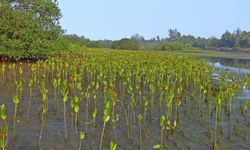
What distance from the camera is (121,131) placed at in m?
6.91

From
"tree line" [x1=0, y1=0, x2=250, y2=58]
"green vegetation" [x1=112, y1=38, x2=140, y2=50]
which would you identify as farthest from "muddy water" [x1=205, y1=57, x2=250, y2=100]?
"green vegetation" [x1=112, y1=38, x2=140, y2=50]

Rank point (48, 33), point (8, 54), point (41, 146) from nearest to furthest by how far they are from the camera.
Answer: point (41, 146)
point (8, 54)
point (48, 33)

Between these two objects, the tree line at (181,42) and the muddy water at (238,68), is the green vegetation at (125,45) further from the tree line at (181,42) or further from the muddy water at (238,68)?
the muddy water at (238,68)

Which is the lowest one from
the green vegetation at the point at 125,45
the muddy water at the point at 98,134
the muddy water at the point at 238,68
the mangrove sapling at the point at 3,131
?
the muddy water at the point at 238,68

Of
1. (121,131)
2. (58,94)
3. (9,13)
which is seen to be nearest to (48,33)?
(9,13)

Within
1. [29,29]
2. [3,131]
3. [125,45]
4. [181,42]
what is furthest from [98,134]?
[181,42]

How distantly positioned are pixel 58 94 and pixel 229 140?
18.9 feet

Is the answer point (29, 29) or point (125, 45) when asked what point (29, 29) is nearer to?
point (29, 29)

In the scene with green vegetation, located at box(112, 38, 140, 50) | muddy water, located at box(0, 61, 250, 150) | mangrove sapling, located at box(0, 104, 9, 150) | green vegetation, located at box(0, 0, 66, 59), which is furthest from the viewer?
green vegetation, located at box(112, 38, 140, 50)

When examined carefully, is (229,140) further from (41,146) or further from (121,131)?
(41,146)

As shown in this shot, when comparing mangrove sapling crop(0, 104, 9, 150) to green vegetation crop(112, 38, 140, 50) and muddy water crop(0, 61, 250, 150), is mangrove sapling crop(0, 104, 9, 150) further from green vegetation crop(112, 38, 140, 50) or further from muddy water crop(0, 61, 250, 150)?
green vegetation crop(112, 38, 140, 50)

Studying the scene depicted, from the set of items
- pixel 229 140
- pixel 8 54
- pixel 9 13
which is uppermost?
pixel 9 13

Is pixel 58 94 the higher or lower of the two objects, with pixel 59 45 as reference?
A: lower

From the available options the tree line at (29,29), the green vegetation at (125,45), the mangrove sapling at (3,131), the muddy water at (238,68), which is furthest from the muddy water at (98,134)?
the green vegetation at (125,45)
